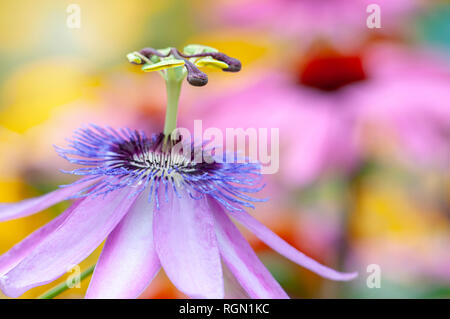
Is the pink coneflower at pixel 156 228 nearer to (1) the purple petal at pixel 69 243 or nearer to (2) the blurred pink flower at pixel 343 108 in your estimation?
(1) the purple petal at pixel 69 243

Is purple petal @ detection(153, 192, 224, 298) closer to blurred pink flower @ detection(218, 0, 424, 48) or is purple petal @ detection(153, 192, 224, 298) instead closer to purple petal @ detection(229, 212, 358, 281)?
purple petal @ detection(229, 212, 358, 281)

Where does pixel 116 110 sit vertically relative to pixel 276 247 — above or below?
above

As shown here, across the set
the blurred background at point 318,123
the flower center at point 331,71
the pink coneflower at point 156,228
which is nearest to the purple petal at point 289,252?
the pink coneflower at point 156,228

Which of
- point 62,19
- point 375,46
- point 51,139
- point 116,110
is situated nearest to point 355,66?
point 375,46

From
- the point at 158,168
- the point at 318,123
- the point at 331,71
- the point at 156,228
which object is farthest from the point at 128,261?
the point at 331,71

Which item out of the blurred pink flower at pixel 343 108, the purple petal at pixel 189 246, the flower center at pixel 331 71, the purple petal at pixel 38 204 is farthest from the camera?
the flower center at pixel 331 71

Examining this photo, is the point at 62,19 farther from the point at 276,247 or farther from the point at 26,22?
the point at 276,247
